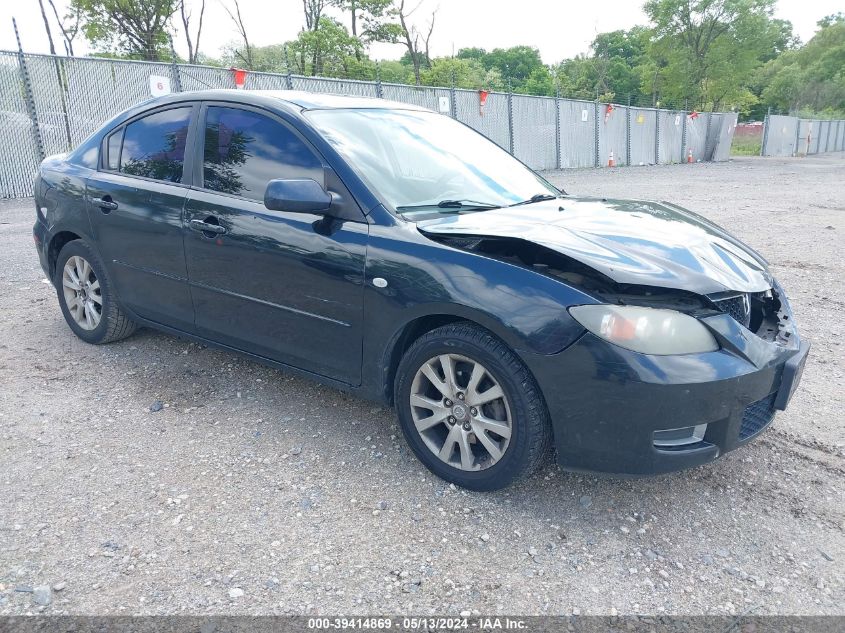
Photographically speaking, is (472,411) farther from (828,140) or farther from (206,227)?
(828,140)

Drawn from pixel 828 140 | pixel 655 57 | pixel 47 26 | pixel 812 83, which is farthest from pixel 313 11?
pixel 812 83

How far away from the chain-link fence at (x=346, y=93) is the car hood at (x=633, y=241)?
281 inches

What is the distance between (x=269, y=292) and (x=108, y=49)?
41.9 metres

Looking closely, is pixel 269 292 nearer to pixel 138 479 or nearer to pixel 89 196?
pixel 138 479

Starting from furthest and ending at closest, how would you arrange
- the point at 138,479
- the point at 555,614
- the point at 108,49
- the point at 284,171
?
the point at 108,49 → the point at 284,171 → the point at 138,479 → the point at 555,614

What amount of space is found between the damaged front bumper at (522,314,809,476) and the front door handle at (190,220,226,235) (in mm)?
1849

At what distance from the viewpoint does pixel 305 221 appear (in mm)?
3141

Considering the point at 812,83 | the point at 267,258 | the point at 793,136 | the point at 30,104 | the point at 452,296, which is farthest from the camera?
the point at 812,83

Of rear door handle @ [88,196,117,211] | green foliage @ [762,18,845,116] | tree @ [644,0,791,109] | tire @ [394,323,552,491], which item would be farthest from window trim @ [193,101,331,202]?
green foliage @ [762,18,845,116]

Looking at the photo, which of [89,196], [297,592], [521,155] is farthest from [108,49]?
[297,592]

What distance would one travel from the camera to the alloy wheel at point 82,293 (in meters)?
4.44

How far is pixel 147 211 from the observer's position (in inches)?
151

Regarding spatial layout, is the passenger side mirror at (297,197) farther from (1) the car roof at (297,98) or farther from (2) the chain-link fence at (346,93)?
(2) the chain-link fence at (346,93)

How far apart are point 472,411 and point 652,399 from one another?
2.44ft
